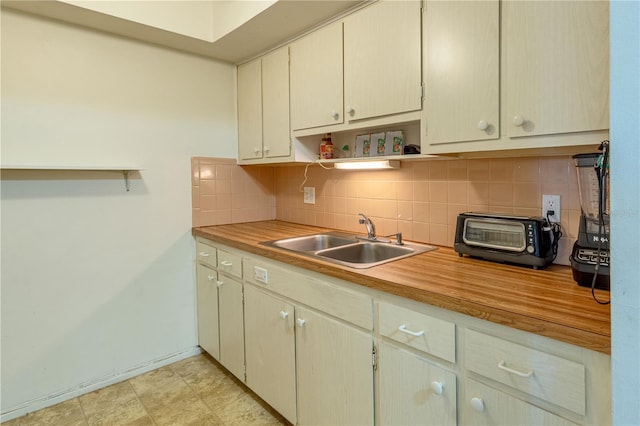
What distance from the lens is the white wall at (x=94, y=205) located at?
6.51 feet

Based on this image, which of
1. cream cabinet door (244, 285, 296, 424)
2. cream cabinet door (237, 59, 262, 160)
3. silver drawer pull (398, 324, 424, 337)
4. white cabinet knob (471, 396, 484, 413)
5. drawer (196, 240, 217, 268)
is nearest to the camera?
white cabinet knob (471, 396, 484, 413)

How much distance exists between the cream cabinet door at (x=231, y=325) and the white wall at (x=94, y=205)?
438mm

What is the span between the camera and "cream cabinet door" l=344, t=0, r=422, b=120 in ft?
5.13

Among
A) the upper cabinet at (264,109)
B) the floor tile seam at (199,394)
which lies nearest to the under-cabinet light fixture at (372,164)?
the upper cabinet at (264,109)

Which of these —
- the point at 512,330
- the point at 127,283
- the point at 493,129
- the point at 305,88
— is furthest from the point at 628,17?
the point at 127,283

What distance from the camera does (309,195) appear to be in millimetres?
2695

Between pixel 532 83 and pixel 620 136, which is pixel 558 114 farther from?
pixel 620 136

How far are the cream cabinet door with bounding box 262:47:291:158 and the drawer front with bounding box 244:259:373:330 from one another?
785 millimetres

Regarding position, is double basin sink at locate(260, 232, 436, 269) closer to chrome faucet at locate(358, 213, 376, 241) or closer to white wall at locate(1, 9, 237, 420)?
chrome faucet at locate(358, 213, 376, 241)

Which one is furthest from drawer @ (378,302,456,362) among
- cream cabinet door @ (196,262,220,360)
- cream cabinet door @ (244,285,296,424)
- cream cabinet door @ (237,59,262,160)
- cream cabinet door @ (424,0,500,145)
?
cream cabinet door @ (237,59,262,160)

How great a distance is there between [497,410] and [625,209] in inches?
25.8

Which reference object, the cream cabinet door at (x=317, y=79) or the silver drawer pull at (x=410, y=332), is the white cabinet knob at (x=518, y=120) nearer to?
the silver drawer pull at (x=410, y=332)

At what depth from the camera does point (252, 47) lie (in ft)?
7.83

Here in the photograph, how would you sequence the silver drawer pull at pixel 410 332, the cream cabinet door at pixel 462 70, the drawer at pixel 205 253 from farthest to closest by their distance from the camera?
the drawer at pixel 205 253 < the cream cabinet door at pixel 462 70 < the silver drawer pull at pixel 410 332
